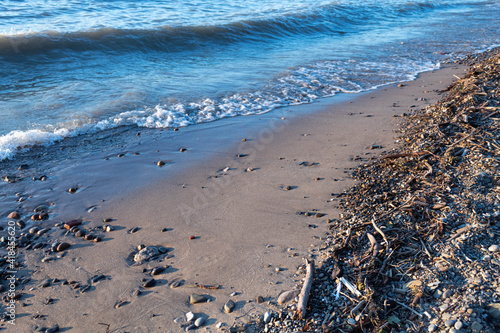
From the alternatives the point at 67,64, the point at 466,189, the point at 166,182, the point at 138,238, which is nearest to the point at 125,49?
the point at 67,64

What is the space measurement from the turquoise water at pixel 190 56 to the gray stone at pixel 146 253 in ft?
9.93

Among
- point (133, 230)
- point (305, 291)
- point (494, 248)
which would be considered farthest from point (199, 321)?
point (494, 248)

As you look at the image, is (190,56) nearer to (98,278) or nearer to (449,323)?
(98,278)

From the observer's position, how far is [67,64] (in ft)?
28.8

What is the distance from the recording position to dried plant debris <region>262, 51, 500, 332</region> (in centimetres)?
203

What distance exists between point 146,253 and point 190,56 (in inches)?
315

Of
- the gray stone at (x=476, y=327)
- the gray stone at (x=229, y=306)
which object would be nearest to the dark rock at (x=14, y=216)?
the gray stone at (x=229, y=306)

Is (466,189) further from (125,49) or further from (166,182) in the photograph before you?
(125,49)

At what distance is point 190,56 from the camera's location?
9.90 metres

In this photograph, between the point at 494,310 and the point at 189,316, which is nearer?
the point at 494,310

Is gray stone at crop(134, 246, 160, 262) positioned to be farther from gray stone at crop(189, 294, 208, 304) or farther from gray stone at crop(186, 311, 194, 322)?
gray stone at crop(186, 311, 194, 322)

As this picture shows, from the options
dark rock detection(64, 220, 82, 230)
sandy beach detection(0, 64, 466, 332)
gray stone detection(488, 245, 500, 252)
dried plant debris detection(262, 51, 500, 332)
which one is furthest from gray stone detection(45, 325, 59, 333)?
gray stone detection(488, 245, 500, 252)

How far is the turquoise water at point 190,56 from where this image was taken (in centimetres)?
610

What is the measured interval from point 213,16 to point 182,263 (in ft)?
42.3
